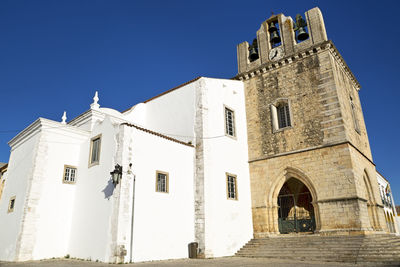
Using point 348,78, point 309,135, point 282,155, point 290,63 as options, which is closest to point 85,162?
point 282,155

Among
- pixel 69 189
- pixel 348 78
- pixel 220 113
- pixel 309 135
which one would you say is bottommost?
pixel 69 189

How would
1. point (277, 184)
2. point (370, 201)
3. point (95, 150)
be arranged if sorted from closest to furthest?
point (95, 150)
point (277, 184)
point (370, 201)

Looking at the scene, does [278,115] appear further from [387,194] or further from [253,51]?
[387,194]

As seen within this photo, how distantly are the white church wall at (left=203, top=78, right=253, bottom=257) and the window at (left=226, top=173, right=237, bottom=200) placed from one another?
196 millimetres

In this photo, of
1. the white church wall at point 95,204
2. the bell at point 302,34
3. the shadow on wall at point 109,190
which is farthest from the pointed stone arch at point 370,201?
the white church wall at point 95,204

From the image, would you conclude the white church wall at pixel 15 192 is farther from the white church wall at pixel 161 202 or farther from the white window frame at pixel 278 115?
the white window frame at pixel 278 115

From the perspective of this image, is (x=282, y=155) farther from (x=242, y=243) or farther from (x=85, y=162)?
(x=85, y=162)

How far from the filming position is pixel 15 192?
1327cm

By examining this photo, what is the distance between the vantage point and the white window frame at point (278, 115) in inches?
598

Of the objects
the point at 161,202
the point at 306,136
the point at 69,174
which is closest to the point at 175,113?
the point at 161,202

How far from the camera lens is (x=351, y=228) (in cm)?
1188

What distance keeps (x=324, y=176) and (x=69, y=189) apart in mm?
11282

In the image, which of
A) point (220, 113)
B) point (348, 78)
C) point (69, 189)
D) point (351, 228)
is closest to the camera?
point (351, 228)

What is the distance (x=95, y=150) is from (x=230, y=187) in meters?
6.47
